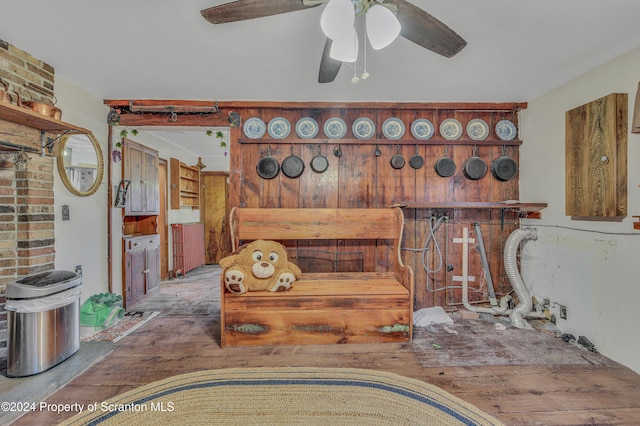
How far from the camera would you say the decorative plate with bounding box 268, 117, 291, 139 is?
2939mm

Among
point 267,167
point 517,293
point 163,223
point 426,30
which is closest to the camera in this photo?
point 426,30

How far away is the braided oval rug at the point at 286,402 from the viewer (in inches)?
59.7

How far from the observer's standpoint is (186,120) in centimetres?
295

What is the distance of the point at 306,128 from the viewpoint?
9.66 feet

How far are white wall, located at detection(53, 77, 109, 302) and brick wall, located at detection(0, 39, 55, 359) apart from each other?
134 millimetres

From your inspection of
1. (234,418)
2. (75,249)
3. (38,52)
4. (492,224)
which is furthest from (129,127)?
(492,224)

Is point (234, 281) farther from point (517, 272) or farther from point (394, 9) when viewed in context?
point (517, 272)

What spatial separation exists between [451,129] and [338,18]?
2231 millimetres

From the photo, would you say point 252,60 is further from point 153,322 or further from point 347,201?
point 153,322

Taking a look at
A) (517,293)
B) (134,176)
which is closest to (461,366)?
(517,293)

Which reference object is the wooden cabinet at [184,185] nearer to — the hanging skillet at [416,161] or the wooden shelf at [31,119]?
the wooden shelf at [31,119]

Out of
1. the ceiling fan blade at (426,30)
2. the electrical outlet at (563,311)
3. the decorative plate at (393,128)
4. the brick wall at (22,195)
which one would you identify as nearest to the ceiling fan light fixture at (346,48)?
the ceiling fan blade at (426,30)

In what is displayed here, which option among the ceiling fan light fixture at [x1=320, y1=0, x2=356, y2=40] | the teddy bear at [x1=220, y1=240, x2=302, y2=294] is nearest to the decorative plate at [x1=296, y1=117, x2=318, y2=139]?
the teddy bear at [x1=220, y1=240, x2=302, y2=294]

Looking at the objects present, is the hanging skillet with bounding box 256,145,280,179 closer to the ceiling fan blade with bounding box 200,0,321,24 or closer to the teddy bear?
the teddy bear
